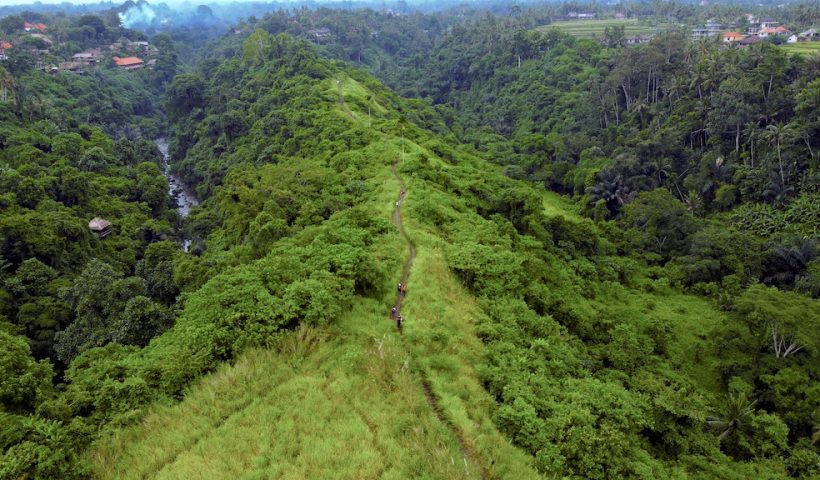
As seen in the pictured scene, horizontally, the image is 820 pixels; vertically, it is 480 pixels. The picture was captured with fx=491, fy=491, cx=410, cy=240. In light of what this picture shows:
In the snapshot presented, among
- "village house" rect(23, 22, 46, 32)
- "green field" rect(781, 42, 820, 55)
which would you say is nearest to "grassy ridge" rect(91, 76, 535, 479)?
"green field" rect(781, 42, 820, 55)

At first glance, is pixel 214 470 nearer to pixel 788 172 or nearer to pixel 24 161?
pixel 24 161

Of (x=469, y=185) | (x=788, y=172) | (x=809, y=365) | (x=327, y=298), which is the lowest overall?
(x=809, y=365)

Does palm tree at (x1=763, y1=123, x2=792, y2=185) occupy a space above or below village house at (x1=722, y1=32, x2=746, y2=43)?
below

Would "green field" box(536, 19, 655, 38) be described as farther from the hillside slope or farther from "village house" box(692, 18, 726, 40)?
the hillside slope

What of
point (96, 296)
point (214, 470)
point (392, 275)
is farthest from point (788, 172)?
point (96, 296)

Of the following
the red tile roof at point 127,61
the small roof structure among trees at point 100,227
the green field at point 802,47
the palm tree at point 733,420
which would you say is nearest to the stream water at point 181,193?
the small roof structure among trees at point 100,227
